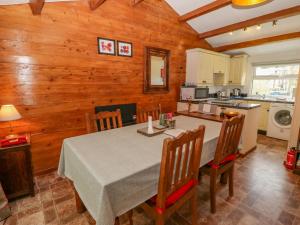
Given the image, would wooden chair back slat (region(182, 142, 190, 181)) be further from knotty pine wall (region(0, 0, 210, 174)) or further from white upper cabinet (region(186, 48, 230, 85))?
white upper cabinet (region(186, 48, 230, 85))

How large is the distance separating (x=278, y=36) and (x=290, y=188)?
10.4ft

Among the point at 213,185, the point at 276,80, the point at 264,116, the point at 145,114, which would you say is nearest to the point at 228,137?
the point at 213,185

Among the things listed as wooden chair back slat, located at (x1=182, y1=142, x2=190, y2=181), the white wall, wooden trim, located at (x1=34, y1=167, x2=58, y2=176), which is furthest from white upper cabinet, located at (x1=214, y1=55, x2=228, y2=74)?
wooden trim, located at (x1=34, y1=167, x2=58, y2=176)

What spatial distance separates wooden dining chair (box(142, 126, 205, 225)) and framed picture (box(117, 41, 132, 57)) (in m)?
2.28

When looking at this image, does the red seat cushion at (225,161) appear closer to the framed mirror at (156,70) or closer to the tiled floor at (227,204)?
the tiled floor at (227,204)

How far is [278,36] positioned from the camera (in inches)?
143

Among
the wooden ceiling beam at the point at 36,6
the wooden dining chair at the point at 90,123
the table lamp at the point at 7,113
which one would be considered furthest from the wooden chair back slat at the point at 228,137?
the wooden ceiling beam at the point at 36,6

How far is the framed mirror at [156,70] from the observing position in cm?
341

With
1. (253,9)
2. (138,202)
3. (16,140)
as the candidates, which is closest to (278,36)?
(253,9)

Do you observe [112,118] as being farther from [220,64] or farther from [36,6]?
[220,64]

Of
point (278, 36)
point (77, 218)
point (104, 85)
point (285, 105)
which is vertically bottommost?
point (77, 218)

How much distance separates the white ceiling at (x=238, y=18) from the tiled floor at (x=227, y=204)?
2728 millimetres

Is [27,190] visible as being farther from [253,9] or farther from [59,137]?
[253,9]

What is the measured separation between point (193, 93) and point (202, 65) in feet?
2.51
